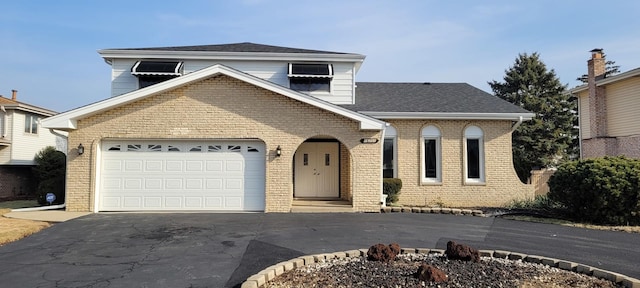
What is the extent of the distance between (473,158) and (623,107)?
982 centimetres

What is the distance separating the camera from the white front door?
56.6 feet

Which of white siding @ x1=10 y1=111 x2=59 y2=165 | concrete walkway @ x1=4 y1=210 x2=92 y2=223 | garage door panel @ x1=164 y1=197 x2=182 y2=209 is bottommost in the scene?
concrete walkway @ x1=4 y1=210 x2=92 y2=223

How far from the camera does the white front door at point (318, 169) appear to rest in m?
17.2

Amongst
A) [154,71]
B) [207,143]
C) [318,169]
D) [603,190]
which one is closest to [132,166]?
[207,143]

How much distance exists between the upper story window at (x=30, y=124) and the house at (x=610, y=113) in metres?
31.1

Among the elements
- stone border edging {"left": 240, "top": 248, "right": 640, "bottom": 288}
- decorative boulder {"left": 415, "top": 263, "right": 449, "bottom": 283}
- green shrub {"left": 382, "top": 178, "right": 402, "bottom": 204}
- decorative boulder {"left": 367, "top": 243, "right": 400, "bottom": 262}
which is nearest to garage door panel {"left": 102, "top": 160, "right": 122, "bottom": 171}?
stone border edging {"left": 240, "top": 248, "right": 640, "bottom": 288}

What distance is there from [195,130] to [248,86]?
7.29 ft

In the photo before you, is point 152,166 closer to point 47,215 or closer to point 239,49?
point 47,215

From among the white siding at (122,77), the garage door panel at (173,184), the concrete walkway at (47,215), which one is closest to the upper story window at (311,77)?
the garage door panel at (173,184)

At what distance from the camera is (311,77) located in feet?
56.1

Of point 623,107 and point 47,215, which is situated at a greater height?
point 623,107

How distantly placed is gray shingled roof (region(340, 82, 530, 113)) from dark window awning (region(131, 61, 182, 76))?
6958mm

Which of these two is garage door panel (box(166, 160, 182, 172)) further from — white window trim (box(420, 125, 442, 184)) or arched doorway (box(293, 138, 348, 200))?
white window trim (box(420, 125, 442, 184))

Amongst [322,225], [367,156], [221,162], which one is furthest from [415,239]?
[221,162]
